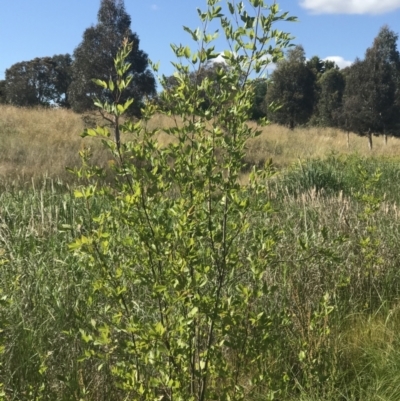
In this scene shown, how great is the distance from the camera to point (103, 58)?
55.0 feet

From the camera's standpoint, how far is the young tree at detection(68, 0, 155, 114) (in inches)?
659

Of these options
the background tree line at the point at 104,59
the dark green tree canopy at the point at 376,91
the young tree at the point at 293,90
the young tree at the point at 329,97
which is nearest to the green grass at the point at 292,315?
the background tree line at the point at 104,59

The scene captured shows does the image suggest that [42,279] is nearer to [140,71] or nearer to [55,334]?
[55,334]

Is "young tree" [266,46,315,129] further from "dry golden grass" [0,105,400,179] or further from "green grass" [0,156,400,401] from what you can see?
"green grass" [0,156,400,401]

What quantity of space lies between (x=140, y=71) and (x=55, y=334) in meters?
15.3

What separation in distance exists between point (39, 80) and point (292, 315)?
36.9 meters

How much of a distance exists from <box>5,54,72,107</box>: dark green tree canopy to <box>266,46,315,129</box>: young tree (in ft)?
47.3

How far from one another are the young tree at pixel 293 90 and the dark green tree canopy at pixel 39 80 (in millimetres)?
14427

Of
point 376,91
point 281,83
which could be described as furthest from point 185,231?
point 281,83

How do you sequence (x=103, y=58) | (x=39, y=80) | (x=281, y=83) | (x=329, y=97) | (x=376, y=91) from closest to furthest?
(x=103, y=58) → (x=376, y=91) → (x=281, y=83) → (x=329, y=97) → (x=39, y=80)

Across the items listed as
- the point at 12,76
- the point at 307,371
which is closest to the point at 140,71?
the point at 307,371

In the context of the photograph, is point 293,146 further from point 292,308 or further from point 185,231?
point 185,231

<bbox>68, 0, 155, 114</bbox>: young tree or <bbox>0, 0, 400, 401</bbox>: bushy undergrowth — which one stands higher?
<bbox>68, 0, 155, 114</bbox>: young tree

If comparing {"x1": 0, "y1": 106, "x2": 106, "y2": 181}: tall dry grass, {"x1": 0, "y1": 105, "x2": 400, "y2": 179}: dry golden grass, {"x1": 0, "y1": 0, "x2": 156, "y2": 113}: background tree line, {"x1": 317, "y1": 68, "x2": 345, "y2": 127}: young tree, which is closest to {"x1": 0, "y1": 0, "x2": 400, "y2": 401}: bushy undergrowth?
{"x1": 0, "y1": 105, "x2": 400, "y2": 179}: dry golden grass
